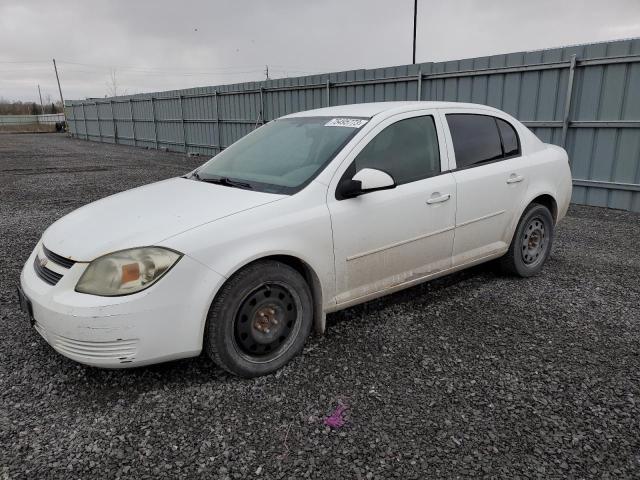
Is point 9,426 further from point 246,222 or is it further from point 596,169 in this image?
point 596,169

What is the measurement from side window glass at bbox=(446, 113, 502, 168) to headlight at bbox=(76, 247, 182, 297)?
2419 millimetres

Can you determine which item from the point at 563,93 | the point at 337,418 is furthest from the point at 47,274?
the point at 563,93

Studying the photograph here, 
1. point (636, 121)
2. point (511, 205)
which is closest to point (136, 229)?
point (511, 205)

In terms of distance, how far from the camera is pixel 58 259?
2.75 metres

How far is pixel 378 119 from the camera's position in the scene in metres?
3.45

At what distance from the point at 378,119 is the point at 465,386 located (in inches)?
74.4

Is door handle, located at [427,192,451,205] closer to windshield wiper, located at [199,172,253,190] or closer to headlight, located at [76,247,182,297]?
windshield wiper, located at [199,172,253,190]

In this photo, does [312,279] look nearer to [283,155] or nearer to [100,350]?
[283,155]

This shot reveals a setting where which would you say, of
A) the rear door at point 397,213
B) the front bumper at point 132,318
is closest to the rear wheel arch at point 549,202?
the rear door at point 397,213

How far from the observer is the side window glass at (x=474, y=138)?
3.88m

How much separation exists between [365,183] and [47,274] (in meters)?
1.96

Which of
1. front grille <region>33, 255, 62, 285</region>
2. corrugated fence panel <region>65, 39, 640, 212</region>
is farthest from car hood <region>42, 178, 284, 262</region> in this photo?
corrugated fence panel <region>65, 39, 640, 212</region>

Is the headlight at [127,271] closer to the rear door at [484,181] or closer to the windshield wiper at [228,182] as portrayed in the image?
the windshield wiper at [228,182]

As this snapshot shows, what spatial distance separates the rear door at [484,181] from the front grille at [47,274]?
279 centimetres
